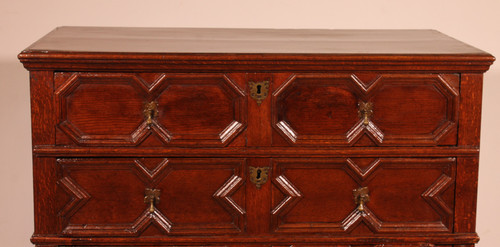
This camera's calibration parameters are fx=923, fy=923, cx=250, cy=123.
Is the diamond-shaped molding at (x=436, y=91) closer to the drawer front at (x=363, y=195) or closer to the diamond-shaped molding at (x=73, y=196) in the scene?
the drawer front at (x=363, y=195)

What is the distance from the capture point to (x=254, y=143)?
2.95 metres

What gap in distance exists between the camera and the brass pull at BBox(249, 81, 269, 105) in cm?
290

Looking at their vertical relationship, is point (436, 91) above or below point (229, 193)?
above

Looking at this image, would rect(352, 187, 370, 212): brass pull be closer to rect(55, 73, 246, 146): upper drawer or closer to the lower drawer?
the lower drawer

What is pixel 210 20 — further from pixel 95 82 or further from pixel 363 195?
pixel 363 195

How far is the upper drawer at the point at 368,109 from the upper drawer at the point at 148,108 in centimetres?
17

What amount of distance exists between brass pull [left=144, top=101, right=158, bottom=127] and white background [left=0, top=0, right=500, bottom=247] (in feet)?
3.23

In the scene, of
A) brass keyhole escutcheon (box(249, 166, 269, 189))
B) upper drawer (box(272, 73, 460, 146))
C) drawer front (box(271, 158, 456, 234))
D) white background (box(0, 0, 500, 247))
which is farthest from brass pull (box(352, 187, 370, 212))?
white background (box(0, 0, 500, 247))

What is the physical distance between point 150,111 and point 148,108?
0.04 feet

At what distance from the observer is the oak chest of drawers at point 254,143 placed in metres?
2.89

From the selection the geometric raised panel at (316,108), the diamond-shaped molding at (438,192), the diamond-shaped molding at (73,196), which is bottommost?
the diamond-shaped molding at (73,196)

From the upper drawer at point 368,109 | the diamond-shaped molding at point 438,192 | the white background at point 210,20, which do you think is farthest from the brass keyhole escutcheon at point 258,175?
the white background at point 210,20

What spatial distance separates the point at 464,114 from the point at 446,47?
0.24 metres

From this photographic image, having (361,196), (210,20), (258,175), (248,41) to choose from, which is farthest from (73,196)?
(210,20)
